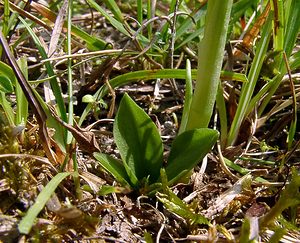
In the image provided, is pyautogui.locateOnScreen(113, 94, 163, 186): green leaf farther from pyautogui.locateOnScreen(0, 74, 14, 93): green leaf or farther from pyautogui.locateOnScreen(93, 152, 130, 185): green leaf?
pyautogui.locateOnScreen(0, 74, 14, 93): green leaf

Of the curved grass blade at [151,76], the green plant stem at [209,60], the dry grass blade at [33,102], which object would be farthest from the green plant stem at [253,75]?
the dry grass blade at [33,102]

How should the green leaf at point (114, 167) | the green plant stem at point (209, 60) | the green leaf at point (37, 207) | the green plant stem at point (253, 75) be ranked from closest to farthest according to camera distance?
the green leaf at point (37, 207) → the green plant stem at point (209, 60) → the green leaf at point (114, 167) → the green plant stem at point (253, 75)

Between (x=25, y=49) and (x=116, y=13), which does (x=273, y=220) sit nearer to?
(x=116, y=13)

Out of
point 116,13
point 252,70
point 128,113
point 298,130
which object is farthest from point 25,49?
point 298,130

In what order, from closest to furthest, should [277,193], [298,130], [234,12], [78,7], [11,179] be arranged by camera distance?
[11,179], [277,193], [298,130], [234,12], [78,7]

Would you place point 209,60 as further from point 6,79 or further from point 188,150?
point 6,79

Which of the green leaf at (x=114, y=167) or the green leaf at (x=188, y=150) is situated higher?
the green leaf at (x=188, y=150)

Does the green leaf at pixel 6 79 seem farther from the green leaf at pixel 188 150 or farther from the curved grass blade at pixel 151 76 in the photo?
the green leaf at pixel 188 150

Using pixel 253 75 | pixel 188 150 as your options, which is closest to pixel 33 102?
pixel 188 150
